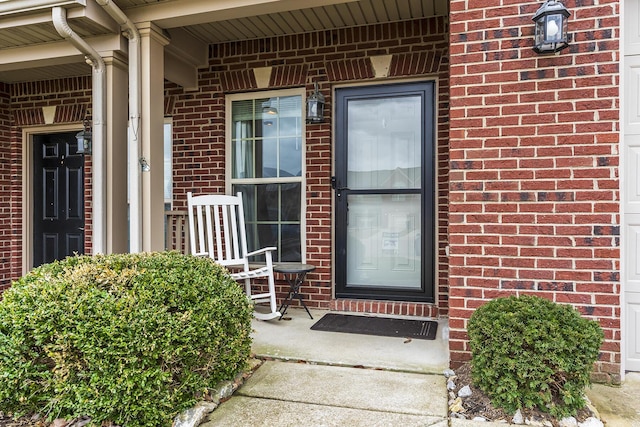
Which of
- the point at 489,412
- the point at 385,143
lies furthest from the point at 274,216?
the point at 489,412

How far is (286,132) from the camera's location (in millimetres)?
4062

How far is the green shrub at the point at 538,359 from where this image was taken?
1.90 meters

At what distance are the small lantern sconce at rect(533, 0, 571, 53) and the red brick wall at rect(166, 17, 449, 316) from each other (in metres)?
1.24

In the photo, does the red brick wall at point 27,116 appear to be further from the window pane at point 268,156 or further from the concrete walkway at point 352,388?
the concrete walkway at point 352,388

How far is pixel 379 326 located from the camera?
333 centimetres

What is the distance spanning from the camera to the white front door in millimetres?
2465

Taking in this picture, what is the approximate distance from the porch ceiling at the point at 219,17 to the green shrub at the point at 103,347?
1979 millimetres

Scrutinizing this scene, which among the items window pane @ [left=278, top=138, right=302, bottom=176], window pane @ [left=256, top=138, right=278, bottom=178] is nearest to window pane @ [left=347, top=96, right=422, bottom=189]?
window pane @ [left=278, top=138, right=302, bottom=176]

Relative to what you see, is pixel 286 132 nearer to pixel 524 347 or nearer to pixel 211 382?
pixel 211 382

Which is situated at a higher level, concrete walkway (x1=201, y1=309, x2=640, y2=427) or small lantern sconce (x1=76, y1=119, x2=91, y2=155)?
small lantern sconce (x1=76, y1=119, x2=91, y2=155)

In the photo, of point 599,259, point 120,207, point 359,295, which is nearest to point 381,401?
point 599,259

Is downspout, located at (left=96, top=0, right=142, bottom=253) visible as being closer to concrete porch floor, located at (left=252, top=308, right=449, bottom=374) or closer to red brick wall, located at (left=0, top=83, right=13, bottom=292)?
concrete porch floor, located at (left=252, top=308, right=449, bottom=374)

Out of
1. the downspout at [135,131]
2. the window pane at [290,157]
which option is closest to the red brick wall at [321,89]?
the window pane at [290,157]

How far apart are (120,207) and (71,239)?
6.89 feet
